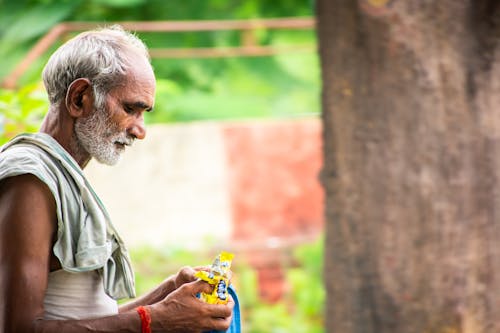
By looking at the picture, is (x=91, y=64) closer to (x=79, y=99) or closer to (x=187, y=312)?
(x=79, y=99)

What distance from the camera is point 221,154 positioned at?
7.80 meters

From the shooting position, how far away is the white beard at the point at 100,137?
101 inches

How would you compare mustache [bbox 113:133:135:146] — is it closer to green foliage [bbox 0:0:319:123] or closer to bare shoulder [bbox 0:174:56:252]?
bare shoulder [bbox 0:174:56:252]

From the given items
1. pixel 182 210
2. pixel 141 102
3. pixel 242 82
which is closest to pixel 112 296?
pixel 141 102

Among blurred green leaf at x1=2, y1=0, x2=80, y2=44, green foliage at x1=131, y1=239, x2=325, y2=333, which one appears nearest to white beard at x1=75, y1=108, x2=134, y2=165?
green foliage at x1=131, y1=239, x2=325, y2=333

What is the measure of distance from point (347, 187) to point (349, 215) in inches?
4.1

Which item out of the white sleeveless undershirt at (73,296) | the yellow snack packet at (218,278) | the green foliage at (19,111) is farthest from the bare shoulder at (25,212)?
the green foliage at (19,111)

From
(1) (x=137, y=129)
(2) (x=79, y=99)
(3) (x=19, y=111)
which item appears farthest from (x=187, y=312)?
(3) (x=19, y=111)

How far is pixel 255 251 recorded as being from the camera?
25.5ft

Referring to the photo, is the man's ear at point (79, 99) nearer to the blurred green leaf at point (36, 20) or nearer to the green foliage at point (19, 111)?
the green foliage at point (19, 111)

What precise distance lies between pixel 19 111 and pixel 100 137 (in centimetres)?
147

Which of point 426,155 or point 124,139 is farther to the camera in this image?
point 426,155

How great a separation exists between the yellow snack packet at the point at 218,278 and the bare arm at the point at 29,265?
12 cm

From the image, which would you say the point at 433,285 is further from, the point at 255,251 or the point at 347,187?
the point at 255,251
